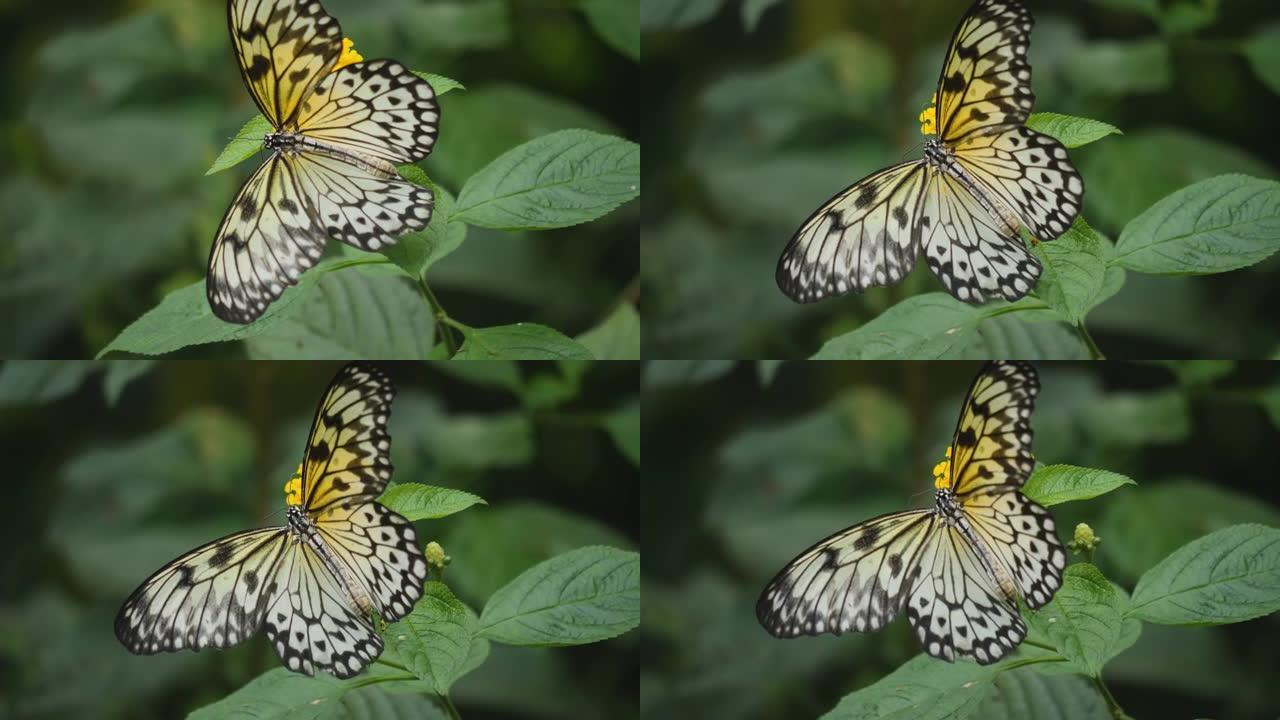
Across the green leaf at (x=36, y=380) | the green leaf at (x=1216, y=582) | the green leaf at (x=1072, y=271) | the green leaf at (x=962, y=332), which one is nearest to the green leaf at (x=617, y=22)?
the green leaf at (x=962, y=332)

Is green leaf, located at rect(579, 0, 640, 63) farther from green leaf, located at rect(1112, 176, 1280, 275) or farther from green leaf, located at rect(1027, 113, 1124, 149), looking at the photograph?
green leaf, located at rect(1112, 176, 1280, 275)

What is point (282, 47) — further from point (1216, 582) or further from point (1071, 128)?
point (1216, 582)

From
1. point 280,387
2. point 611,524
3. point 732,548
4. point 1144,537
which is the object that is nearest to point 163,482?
point 280,387

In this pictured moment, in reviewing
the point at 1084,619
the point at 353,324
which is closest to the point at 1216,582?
the point at 1084,619

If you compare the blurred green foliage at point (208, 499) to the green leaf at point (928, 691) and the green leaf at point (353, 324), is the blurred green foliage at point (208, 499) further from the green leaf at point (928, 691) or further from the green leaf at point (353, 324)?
the green leaf at point (928, 691)

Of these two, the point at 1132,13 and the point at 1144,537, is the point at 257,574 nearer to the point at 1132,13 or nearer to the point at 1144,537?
the point at 1144,537
